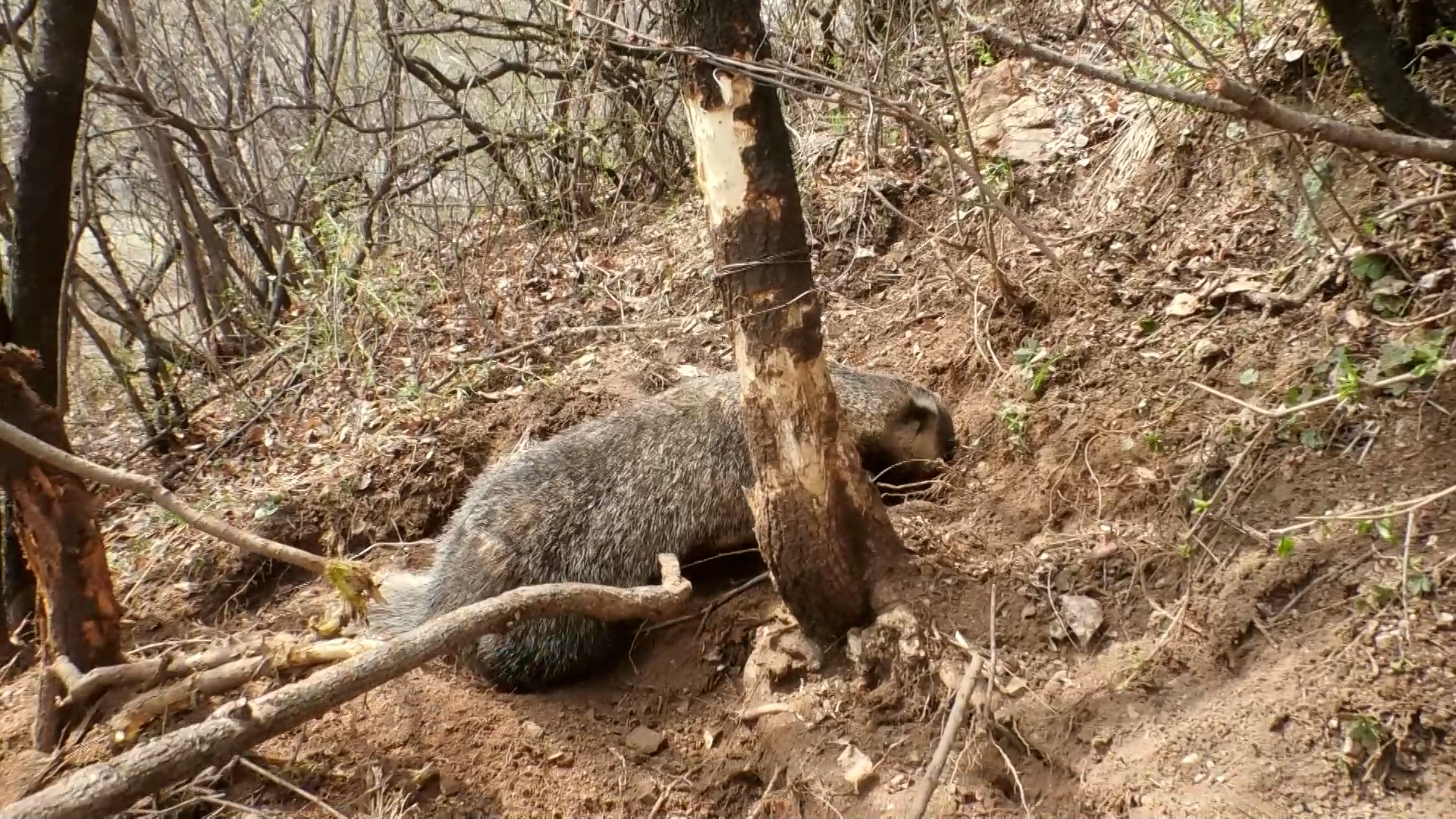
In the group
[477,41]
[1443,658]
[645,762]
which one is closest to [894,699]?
[645,762]

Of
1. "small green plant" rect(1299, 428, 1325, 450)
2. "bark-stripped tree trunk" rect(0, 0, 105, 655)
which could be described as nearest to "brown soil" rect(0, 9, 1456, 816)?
"small green plant" rect(1299, 428, 1325, 450)

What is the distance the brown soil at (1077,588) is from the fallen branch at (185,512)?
0.44 m

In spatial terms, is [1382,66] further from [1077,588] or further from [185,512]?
[185,512]

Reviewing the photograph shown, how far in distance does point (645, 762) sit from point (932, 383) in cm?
252

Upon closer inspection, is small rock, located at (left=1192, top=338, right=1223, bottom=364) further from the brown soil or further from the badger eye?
the badger eye

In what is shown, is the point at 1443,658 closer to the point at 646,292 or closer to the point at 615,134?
the point at 646,292

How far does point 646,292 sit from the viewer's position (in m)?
6.61

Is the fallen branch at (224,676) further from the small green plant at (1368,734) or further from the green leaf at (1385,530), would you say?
the green leaf at (1385,530)

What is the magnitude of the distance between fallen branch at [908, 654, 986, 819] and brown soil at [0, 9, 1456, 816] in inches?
6.0

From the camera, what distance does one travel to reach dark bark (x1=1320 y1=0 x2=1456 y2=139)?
291 centimetres

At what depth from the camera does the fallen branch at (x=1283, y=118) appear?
2.15m

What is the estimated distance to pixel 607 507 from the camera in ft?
13.7

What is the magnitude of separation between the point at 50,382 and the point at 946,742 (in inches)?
157

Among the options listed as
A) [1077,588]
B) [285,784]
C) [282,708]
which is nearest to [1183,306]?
[1077,588]
